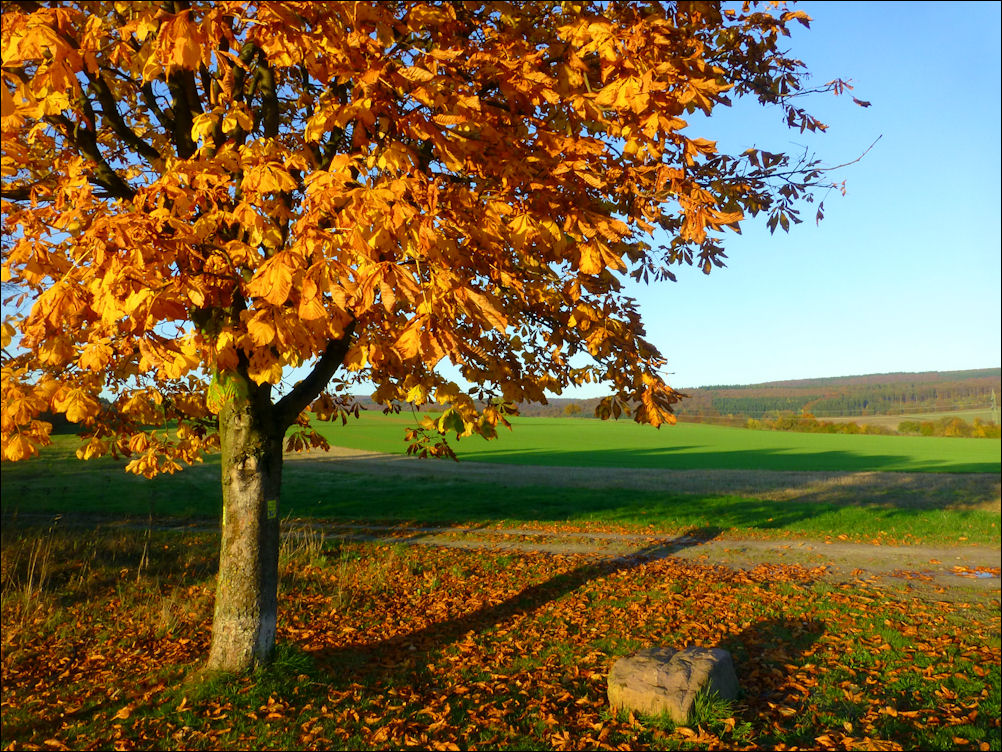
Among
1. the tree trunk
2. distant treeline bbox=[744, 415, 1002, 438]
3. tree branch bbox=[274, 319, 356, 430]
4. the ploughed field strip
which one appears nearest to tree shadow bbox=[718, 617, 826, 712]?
the ploughed field strip

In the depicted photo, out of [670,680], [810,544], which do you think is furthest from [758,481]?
[670,680]

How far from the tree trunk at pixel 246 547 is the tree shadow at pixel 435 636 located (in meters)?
0.85

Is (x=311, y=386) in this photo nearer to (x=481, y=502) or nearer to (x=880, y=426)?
(x=481, y=502)

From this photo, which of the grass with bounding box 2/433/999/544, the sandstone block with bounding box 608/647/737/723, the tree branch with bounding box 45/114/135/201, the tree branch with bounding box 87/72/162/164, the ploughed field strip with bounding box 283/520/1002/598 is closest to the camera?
the tree branch with bounding box 87/72/162/164

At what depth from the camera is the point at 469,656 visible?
720cm

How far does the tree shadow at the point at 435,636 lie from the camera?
6.85m

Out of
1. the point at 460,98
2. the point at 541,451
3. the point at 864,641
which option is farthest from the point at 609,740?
the point at 541,451

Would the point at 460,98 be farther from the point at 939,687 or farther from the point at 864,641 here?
the point at 864,641

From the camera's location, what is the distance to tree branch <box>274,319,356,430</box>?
6.57 meters

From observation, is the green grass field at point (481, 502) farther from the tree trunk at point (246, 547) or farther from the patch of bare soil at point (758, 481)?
the tree trunk at point (246, 547)

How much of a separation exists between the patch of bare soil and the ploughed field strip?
10.5 m

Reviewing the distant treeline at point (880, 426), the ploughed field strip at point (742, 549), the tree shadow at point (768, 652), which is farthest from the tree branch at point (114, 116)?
the distant treeline at point (880, 426)

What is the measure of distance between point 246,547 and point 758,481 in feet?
97.8

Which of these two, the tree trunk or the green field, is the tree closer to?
the tree trunk
